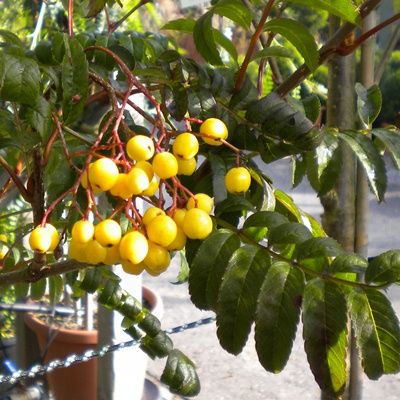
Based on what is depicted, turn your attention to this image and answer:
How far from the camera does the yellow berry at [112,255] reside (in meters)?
0.47

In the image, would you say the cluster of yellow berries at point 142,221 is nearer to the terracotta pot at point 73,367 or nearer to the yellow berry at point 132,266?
the yellow berry at point 132,266

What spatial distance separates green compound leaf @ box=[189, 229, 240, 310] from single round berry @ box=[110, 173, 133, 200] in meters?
0.07

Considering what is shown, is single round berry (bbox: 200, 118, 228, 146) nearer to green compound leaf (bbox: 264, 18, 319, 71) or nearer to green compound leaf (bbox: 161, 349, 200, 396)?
green compound leaf (bbox: 264, 18, 319, 71)

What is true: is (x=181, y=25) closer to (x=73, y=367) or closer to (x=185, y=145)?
(x=185, y=145)

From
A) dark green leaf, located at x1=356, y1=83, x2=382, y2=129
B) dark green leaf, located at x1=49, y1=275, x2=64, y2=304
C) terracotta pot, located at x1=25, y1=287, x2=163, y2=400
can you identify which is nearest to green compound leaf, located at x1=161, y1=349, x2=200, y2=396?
dark green leaf, located at x1=49, y1=275, x2=64, y2=304

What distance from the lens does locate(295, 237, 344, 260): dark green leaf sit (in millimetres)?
493

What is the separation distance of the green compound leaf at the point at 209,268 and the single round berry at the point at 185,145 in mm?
64

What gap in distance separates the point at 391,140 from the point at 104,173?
30cm

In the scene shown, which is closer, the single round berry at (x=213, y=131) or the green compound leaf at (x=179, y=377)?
the single round berry at (x=213, y=131)

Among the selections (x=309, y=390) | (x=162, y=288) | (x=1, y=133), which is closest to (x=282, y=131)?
(x=1, y=133)

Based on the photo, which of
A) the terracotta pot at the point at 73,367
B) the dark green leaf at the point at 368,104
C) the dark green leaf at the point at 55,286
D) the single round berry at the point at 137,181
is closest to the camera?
the single round berry at the point at 137,181

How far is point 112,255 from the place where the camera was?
1.56ft

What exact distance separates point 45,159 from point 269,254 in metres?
0.18

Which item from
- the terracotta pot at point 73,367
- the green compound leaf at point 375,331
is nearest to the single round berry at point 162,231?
the green compound leaf at point 375,331
